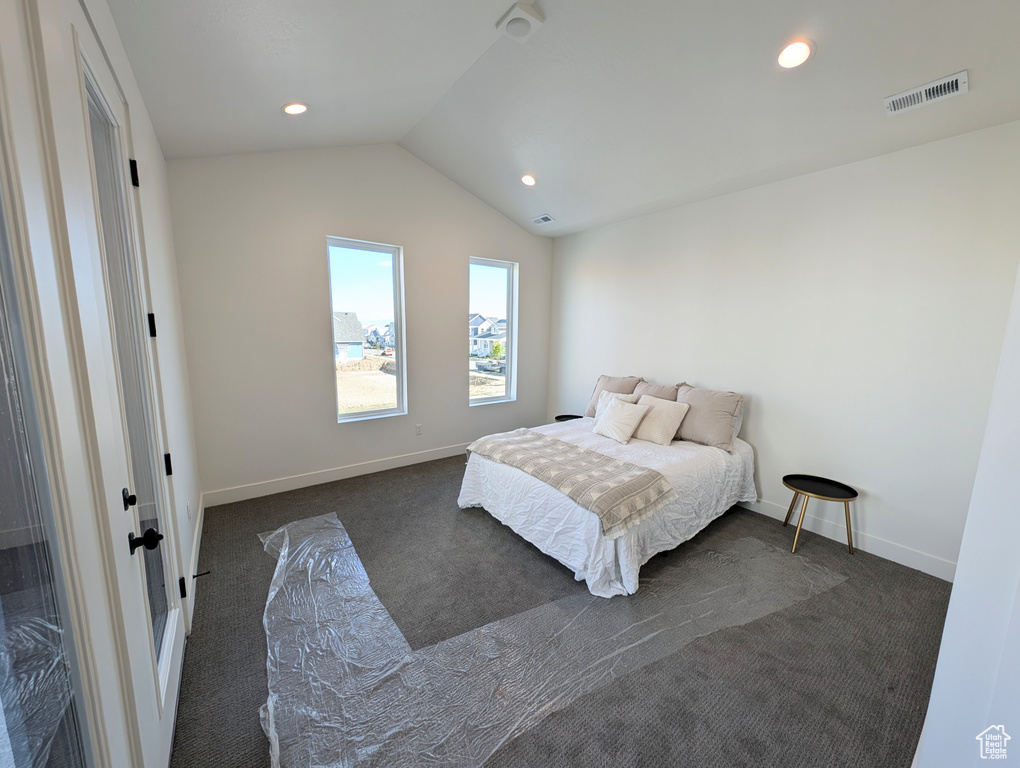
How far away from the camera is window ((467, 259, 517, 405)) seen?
180 inches

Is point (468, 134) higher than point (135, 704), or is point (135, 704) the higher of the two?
point (468, 134)

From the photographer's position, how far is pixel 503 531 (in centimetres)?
300

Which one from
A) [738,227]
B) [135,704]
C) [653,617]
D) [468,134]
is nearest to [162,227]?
[468,134]

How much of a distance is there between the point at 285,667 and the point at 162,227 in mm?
2551

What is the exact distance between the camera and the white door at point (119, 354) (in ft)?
3.17

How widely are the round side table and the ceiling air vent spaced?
2223mm

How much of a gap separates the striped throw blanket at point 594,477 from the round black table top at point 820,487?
3.14 ft

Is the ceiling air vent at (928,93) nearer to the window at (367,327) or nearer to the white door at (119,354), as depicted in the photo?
the white door at (119,354)

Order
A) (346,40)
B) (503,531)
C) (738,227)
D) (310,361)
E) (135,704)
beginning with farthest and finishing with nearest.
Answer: (310,361), (738,227), (503,531), (346,40), (135,704)

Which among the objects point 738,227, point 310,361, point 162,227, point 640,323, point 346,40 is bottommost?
point 310,361

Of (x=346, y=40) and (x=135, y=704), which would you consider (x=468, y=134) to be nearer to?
(x=346, y=40)

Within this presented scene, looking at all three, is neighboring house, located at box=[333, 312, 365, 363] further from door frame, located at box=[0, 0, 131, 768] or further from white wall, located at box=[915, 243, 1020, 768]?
white wall, located at box=[915, 243, 1020, 768]

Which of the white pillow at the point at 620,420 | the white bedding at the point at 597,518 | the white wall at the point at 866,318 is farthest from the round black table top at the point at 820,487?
the white pillow at the point at 620,420

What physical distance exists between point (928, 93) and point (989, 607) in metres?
2.47
